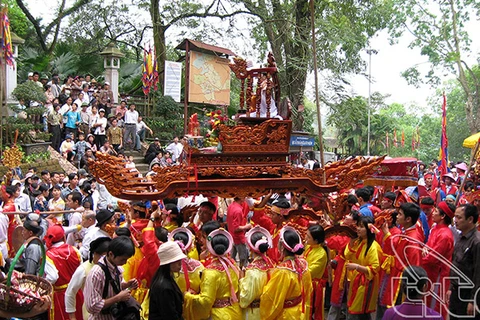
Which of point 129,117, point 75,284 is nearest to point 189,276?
point 75,284

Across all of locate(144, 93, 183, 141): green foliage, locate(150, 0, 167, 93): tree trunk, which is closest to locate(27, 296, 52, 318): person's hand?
locate(144, 93, 183, 141): green foliage

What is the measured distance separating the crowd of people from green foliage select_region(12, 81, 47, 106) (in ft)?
30.9

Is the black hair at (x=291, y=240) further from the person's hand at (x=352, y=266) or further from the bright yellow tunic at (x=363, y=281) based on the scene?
the bright yellow tunic at (x=363, y=281)

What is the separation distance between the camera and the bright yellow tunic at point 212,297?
16.8 ft

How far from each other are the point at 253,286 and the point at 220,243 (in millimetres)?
526

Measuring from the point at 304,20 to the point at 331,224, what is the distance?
32.1 feet

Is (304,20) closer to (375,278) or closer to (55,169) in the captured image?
(55,169)

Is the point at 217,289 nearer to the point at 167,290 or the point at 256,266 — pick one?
the point at 256,266

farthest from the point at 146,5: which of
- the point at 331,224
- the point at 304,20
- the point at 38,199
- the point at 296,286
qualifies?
the point at 296,286

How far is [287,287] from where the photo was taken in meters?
5.30

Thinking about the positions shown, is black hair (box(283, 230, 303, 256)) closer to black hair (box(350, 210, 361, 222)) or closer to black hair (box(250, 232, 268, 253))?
black hair (box(250, 232, 268, 253))

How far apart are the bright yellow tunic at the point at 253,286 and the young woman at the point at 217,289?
9 centimetres

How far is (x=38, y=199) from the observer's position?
10.9m

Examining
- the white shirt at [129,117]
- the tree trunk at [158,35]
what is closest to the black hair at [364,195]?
the white shirt at [129,117]
